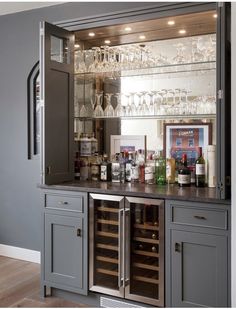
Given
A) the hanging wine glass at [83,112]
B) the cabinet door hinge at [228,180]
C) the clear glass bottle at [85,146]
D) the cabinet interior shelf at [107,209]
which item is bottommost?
the cabinet interior shelf at [107,209]

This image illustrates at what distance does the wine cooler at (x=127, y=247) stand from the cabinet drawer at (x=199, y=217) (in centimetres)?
12

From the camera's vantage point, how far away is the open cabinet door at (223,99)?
7.74 feet

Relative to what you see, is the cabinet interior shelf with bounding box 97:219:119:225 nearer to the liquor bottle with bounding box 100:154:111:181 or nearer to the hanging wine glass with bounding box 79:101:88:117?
the liquor bottle with bounding box 100:154:111:181

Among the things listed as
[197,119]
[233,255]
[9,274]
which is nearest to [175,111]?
[197,119]

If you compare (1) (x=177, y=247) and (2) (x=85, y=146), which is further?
(2) (x=85, y=146)

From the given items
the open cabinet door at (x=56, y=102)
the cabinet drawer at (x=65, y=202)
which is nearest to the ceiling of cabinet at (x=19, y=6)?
the open cabinet door at (x=56, y=102)

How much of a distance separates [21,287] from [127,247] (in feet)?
4.02

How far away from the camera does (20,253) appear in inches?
157

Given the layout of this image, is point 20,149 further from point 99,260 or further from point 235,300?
point 235,300

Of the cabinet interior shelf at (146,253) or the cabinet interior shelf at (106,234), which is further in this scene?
the cabinet interior shelf at (106,234)

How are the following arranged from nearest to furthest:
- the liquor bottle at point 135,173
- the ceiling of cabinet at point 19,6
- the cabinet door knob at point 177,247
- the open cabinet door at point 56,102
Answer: the cabinet door knob at point 177,247 < the open cabinet door at point 56,102 < the liquor bottle at point 135,173 < the ceiling of cabinet at point 19,6

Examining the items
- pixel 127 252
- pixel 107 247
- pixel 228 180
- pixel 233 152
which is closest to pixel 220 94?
pixel 233 152

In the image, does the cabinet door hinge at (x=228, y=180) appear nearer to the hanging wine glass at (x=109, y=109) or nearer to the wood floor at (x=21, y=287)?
the hanging wine glass at (x=109, y=109)

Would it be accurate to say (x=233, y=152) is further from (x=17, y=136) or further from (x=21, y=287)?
(x=17, y=136)
